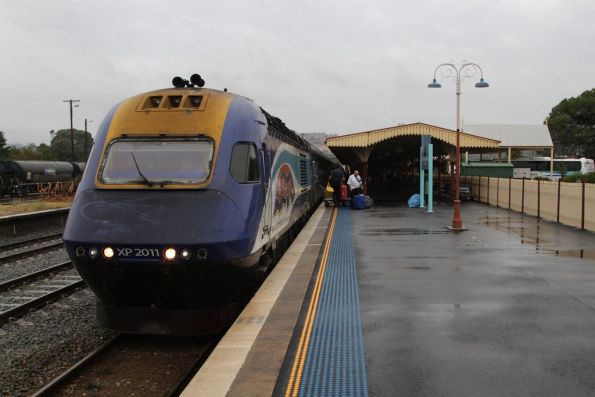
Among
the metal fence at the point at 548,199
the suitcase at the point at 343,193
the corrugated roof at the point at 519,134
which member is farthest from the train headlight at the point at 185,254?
the corrugated roof at the point at 519,134

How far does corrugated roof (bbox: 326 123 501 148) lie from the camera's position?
1062 inches

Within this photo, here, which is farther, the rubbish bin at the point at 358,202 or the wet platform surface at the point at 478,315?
the rubbish bin at the point at 358,202

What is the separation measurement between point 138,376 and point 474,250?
8.71 meters

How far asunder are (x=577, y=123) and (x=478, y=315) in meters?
94.1

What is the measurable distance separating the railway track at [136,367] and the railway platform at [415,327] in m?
0.96

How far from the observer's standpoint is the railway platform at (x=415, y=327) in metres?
5.09

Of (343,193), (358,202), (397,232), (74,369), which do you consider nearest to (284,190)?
(74,369)

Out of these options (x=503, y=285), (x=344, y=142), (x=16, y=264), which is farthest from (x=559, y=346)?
(x=344, y=142)

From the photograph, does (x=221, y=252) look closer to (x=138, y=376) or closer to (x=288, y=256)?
(x=138, y=376)

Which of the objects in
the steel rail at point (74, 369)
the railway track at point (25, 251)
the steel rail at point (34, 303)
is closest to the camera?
the steel rail at point (74, 369)

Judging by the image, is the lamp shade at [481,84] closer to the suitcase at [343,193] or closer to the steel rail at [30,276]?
the suitcase at [343,193]

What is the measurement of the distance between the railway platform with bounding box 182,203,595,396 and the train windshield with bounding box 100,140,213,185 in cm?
218

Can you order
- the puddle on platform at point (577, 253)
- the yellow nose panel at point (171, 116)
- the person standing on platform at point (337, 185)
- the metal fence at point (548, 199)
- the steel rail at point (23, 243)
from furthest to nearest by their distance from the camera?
1. the person standing on platform at point (337, 185)
2. the steel rail at point (23, 243)
3. the metal fence at point (548, 199)
4. the puddle on platform at point (577, 253)
5. the yellow nose panel at point (171, 116)

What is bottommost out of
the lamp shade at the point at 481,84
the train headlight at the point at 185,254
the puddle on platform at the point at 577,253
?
the puddle on platform at the point at 577,253
